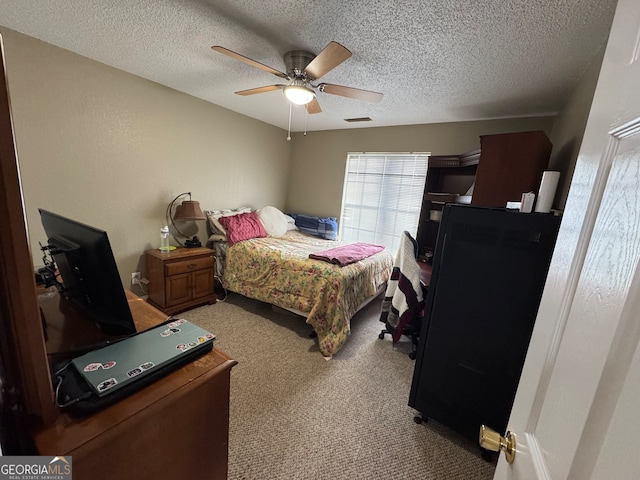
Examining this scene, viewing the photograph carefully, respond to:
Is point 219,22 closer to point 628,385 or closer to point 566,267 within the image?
point 566,267

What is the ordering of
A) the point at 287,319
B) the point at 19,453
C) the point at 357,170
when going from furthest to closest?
the point at 357,170
the point at 287,319
the point at 19,453

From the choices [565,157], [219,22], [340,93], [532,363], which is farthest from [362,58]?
[532,363]

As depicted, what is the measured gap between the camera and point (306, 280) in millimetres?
2527

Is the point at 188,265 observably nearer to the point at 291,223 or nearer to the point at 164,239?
the point at 164,239

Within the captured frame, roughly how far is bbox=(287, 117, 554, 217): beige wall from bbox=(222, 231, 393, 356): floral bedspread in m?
1.31

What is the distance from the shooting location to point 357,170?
13.5 ft

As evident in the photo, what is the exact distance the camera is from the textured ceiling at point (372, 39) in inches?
55.4

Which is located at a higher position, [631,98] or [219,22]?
[219,22]

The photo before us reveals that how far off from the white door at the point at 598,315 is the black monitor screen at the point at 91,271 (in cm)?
112

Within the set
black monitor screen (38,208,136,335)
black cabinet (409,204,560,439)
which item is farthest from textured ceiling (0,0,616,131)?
black monitor screen (38,208,136,335)

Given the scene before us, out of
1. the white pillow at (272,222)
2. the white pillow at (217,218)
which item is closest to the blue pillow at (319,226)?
the white pillow at (272,222)

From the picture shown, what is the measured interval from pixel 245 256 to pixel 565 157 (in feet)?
10.0

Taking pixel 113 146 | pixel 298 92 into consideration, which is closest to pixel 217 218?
pixel 113 146

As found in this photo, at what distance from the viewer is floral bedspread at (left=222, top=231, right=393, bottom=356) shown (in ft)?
7.70
